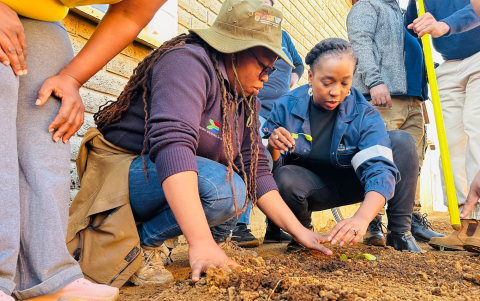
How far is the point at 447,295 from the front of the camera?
1.41 m

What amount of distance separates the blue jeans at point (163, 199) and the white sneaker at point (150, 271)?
0.04 m

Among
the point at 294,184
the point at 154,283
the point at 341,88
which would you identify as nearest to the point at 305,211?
the point at 294,184

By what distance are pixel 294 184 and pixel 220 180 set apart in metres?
0.93

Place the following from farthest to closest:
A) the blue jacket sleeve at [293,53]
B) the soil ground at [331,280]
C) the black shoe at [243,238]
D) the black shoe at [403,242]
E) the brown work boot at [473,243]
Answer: the blue jacket sleeve at [293,53] < the black shoe at [243,238] < the black shoe at [403,242] < the brown work boot at [473,243] < the soil ground at [331,280]

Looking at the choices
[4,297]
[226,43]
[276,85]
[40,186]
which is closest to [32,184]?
[40,186]

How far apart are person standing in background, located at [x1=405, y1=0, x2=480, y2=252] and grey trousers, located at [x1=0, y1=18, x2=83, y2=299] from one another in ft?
8.27

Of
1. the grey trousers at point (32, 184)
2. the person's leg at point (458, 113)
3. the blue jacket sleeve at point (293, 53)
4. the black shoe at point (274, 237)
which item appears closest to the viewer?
the grey trousers at point (32, 184)

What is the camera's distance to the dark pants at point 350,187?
2.62m

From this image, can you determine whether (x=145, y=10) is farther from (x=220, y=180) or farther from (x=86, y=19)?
(x=86, y=19)

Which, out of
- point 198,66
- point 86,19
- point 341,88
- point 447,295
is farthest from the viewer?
point 341,88

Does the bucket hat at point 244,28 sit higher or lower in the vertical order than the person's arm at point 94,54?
higher

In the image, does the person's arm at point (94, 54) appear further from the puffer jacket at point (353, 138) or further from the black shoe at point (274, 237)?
the black shoe at point (274, 237)

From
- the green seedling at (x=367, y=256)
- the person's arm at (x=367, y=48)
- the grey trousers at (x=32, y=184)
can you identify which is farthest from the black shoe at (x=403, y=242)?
the grey trousers at (x=32, y=184)

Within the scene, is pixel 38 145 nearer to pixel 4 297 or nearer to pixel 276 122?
pixel 4 297
